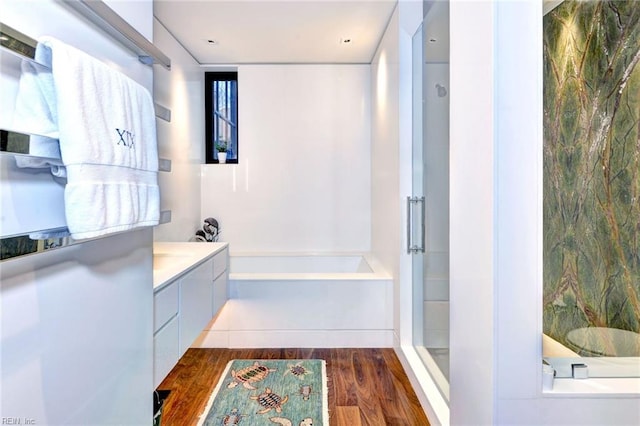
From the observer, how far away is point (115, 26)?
77 centimetres

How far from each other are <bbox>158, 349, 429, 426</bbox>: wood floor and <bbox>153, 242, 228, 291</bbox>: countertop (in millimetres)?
751

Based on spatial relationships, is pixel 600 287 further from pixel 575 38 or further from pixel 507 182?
pixel 575 38

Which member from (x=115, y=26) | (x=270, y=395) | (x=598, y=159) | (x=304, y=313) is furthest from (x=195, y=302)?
(x=598, y=159)

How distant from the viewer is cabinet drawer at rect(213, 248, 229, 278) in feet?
7.52

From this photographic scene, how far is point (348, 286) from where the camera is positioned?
104 inches

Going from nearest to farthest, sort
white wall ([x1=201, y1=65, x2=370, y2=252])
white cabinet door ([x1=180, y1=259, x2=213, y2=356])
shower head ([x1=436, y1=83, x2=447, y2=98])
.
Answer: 1. white cabinet door ([x1=180, y1=259, x2=213, y2=356])
2. shower head ([x1=436, y1=83, x2=447, y2=98])
3. white wall ([x1=201, y1=65, x2=370, y2=252])

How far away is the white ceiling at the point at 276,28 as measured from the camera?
2436 mm

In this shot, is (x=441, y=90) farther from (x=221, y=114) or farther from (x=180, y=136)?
(x=221, y=114)

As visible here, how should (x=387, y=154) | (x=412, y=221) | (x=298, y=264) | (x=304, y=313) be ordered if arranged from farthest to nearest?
(x=298, y=264) → (x=387, y=154) → (x=304, y=313) → (x=412, y=221)

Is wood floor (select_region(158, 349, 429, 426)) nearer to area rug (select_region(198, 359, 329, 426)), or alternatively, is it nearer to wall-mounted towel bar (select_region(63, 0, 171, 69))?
area rug (select_region(198, 359, 329, 426))

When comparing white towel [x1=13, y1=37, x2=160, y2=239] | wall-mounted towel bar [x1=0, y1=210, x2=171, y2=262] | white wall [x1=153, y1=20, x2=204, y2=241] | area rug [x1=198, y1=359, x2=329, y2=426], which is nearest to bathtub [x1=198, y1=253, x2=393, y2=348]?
area rug [x1=198, y1=359, x2=329, y2=426]

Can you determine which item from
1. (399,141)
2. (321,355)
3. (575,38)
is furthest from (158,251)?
(575,38)

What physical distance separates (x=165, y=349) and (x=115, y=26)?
118 centimetres

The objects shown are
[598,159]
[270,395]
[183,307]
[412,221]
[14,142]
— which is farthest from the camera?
[412,221]
